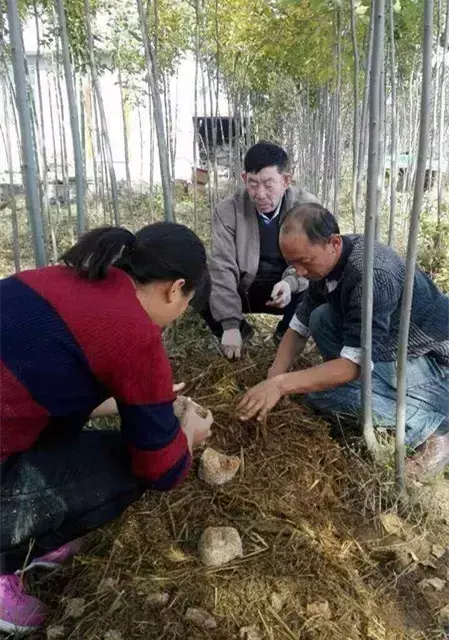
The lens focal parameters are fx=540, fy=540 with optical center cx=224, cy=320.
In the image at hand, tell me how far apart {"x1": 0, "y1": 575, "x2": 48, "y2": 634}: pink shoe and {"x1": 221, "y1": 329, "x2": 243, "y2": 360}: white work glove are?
1.35 meters

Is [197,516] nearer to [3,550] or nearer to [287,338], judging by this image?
[3,550]

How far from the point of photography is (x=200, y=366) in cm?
251

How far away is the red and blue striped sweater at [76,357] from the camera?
1.12 m

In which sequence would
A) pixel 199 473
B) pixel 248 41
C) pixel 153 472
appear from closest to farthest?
1. pixel 153 472
2. pixel 199 473
3. pixel 248 41

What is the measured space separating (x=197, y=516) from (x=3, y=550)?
21.7 inches

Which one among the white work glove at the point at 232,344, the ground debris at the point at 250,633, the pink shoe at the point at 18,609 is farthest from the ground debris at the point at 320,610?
the white work glove at the point at 232,344

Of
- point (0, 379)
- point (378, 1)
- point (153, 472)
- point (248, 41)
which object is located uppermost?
point (248, 41)

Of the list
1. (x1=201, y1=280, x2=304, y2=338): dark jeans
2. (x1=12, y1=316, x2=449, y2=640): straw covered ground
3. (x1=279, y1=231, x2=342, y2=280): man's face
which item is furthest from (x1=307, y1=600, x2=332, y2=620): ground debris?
(x1=201, y1=280, x2=304, y2=338): dark jeans

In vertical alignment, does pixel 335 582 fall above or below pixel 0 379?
below

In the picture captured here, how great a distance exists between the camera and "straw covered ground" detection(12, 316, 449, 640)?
131cm

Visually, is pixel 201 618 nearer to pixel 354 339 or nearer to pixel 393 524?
pixel 393 524

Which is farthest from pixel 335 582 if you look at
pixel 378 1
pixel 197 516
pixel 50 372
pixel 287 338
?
pixel 378 1

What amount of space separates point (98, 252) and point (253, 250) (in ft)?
5.68

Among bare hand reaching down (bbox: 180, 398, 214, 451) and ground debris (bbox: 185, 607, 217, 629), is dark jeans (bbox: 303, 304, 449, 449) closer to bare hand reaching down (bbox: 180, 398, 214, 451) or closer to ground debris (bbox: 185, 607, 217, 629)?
bare hand reaching down (bbox: 180, 398, 214, 451)
